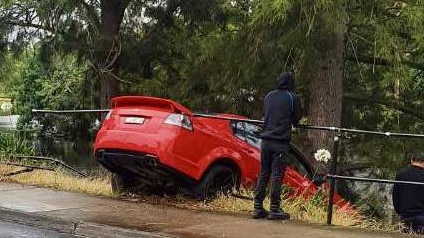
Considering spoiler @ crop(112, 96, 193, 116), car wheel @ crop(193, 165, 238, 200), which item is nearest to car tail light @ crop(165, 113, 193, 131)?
spoiler @ crop(112, 96, 193, 116)

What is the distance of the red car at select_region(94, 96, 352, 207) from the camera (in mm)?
8961

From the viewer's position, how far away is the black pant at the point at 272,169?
27.4 feet

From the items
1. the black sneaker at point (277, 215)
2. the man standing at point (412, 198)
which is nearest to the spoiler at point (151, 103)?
the black sneaker at point (277, 215)

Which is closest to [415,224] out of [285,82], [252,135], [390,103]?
[285,82]

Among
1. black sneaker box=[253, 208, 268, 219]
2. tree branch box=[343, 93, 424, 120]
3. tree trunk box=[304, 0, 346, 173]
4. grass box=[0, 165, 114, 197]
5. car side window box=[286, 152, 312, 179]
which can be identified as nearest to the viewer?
black sneaker box=[253, 208, 268, 219]

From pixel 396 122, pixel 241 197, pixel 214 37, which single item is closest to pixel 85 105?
pixel 214 37

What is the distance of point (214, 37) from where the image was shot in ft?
53.7

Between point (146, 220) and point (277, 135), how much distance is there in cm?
182

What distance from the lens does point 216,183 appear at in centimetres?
970

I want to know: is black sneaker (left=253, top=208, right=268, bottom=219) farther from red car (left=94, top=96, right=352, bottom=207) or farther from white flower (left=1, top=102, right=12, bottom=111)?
white flower (left=1, top=102, right=12, bottom=111)

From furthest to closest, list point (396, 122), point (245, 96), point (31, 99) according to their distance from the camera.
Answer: point (31, 99) < point (396, 122) < point (245, 96)

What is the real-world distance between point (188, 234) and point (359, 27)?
6351 mm

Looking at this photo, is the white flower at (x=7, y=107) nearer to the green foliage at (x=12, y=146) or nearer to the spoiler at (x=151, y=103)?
the green foliage at (x=12, y=146)

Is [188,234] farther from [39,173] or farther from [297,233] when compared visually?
[39,173]
